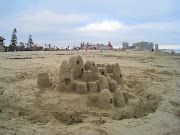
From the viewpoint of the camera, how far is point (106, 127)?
2.96 metres

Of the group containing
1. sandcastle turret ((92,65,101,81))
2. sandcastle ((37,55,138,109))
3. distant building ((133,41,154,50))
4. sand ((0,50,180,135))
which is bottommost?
sand ((0,50,180,135))

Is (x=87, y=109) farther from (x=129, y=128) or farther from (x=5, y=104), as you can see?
(x=5, y=104)

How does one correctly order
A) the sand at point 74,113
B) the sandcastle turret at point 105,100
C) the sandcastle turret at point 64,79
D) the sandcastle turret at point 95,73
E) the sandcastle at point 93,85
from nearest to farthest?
the sand at point 74,113, the sandcastle turret at point 105,100, the sandcastle at point 93,85, the sandcastle turret at point 64,79, the sandcastle turret at point 95,73

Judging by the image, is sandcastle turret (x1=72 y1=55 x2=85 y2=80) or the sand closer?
the sand

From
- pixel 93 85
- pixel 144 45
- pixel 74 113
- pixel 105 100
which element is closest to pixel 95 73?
pixel 93 85

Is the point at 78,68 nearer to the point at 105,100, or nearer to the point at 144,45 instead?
the point at 105,100

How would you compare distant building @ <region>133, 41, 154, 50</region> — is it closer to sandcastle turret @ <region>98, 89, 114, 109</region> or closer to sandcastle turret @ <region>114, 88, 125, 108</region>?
sandcastle turret @ <region>114, 88, 125, 108</region>

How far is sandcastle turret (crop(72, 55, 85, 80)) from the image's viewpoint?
17.2ft

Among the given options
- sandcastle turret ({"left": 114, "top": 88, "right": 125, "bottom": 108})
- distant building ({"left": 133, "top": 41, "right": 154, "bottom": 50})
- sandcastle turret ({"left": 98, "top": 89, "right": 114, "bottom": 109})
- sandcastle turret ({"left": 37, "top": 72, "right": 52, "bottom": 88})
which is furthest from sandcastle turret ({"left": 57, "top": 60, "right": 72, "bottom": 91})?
distant building ({"left": 133, "top": 41, "right": 154, "bottom": 50})

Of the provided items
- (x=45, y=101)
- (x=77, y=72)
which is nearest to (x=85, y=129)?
(x=45, y=101)

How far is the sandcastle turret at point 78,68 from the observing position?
5.24m

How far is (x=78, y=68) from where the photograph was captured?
5.24m

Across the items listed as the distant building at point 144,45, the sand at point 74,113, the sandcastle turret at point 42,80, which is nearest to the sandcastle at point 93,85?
the sand at point 74,113

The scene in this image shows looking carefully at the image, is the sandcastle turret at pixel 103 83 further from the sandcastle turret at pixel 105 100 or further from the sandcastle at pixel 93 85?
the sandcastle turret at pixel 105 100
